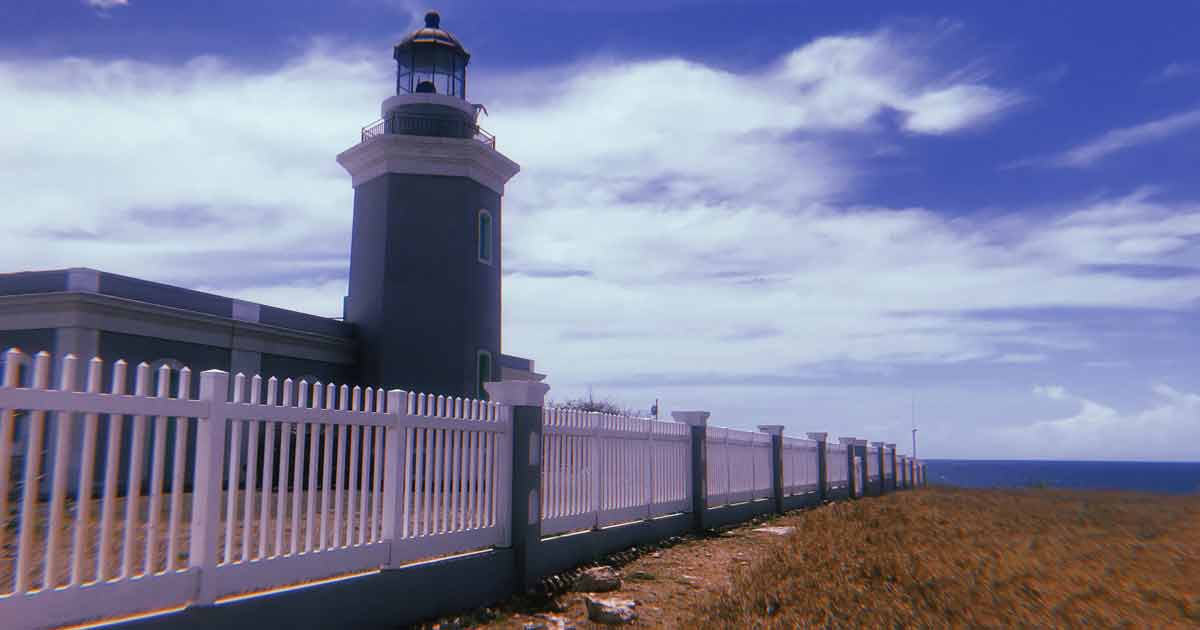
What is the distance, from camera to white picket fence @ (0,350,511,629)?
4.30 metres

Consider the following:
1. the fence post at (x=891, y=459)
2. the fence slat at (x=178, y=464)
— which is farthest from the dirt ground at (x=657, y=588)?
the fence post at (x=891, y=459)

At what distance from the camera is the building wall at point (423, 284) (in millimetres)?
21438

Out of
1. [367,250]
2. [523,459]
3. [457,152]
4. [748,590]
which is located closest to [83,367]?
[367,250]

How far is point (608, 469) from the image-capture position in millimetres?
10203

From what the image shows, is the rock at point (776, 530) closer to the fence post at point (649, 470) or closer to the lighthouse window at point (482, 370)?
the fence post at point (649, 470)

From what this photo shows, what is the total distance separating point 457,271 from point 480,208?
1826 mm

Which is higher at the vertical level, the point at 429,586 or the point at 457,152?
the point at 457,152

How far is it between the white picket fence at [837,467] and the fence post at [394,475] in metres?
16.5

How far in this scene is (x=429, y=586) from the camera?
681cm

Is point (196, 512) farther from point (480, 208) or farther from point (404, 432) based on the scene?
point (480, 208)

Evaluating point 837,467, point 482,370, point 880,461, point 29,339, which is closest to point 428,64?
point 482,370

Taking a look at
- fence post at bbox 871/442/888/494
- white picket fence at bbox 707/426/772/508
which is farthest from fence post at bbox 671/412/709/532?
fence post at bbox 871/442/888/494

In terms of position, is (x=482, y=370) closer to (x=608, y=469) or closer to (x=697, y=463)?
(x=697, y=463)

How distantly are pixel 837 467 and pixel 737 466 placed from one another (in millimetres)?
8629
